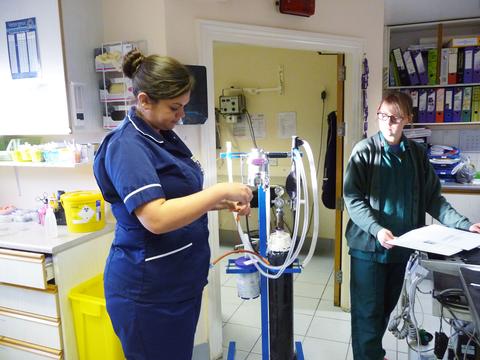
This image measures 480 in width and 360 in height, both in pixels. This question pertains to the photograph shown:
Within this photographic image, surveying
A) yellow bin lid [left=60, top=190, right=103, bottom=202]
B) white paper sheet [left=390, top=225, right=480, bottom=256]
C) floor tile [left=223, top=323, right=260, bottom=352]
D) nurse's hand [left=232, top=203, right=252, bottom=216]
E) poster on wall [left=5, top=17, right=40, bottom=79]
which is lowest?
Result: floor tile [left=223, top=323, right=260, bottom=352]

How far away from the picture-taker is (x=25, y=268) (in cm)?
176

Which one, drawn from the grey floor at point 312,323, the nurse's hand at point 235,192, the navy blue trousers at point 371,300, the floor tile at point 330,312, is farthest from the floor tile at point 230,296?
the nurse's hand at point 235,192

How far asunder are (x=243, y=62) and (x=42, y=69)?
237cm

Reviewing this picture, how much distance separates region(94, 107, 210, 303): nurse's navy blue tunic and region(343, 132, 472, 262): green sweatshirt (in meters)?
0.81

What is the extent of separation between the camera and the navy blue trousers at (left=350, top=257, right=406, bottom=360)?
1.79 m

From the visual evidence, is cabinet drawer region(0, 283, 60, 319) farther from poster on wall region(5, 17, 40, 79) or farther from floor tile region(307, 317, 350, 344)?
floor tile region(307, 317, 350, 344)

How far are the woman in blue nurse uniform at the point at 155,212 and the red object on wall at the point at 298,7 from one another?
1.18 metres

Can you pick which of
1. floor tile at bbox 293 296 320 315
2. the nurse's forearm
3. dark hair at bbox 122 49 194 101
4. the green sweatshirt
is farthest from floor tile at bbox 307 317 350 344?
dark hair at bbox 122 49 194 101

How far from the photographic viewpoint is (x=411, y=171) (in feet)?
5.73

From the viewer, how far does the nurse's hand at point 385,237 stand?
5.12ft

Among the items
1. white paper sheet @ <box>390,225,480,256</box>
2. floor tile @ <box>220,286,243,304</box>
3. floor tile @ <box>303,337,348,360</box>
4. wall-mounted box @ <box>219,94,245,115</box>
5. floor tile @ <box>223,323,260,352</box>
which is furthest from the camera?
wall-mounted box @ <box>219,94,245,115</box>

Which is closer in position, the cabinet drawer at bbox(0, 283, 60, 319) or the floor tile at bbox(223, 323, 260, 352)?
the cabinet drawer at bbox(0, 283, 60, 319)

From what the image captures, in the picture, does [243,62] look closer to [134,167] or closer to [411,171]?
[411,171]

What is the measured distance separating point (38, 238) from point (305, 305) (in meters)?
1.86
